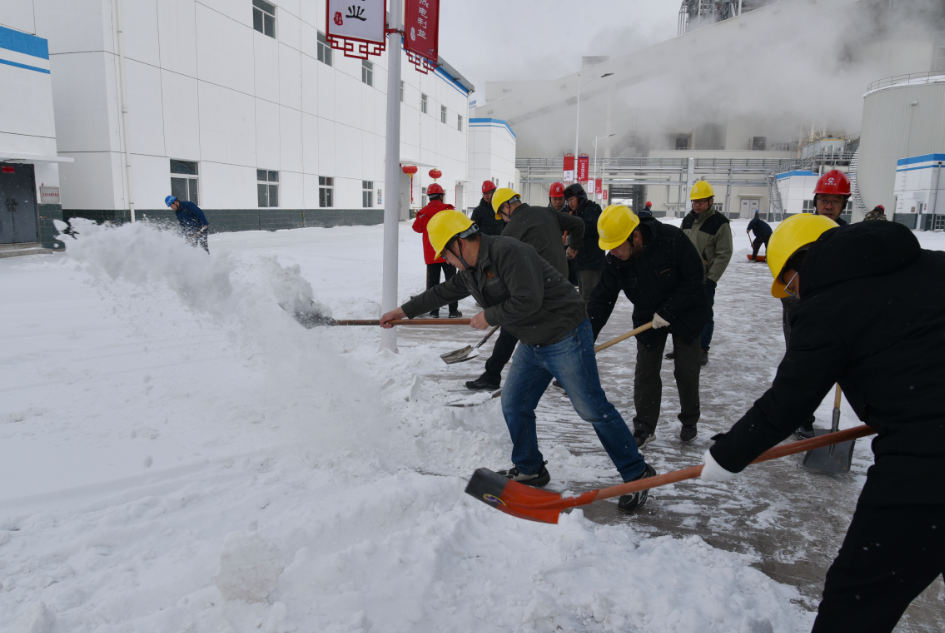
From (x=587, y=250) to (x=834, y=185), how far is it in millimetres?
2668

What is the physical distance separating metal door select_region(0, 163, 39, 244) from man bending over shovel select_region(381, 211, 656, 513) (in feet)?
41.3

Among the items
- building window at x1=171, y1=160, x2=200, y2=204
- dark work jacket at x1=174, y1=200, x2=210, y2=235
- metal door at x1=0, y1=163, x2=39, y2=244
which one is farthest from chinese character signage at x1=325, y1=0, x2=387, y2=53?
building window at x1=171, y1=160, x2=200, y2=204

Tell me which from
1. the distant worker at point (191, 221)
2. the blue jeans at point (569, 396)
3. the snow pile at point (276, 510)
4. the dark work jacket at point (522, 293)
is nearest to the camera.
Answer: the snow pile at point (276, 510)

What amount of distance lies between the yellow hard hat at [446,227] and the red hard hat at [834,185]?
3128mm

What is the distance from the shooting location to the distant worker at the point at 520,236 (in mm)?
4789

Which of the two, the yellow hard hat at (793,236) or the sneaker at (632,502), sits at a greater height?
the yellow hard hat at (793,236)

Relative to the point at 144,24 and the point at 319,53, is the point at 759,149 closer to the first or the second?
the point at 319,53

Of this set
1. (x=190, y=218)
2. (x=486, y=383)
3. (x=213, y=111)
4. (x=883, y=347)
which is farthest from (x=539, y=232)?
(x=213, y=111)

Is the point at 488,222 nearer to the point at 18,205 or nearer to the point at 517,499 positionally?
the point at 517,499

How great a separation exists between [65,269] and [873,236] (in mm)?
11667

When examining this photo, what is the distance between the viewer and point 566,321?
3059 mm

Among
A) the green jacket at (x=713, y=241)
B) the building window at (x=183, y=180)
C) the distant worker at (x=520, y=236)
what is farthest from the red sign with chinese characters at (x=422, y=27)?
the building window at (x=183, y=180)

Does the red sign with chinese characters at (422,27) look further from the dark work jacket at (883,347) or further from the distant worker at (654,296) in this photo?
the dark work jacket at (883,347)

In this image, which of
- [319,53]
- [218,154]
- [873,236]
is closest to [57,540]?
[873,236]
